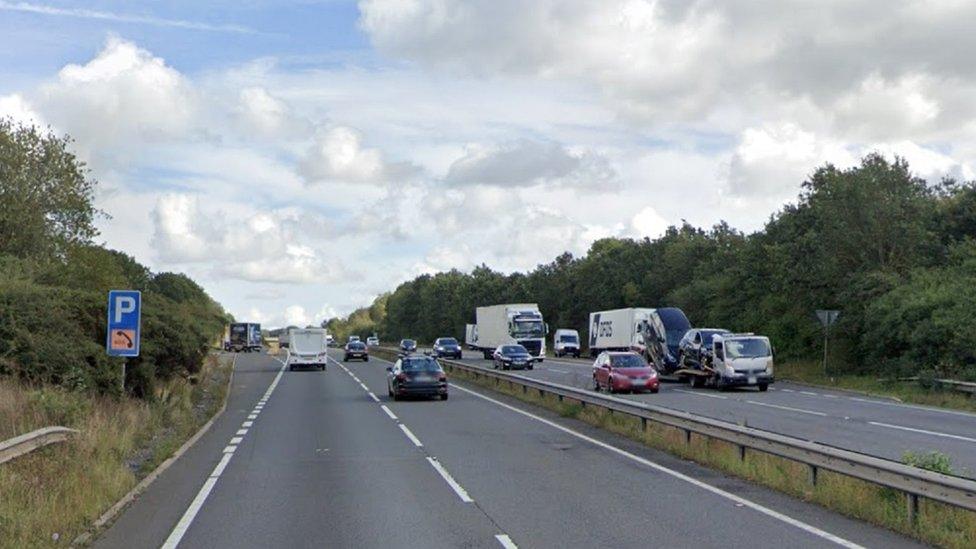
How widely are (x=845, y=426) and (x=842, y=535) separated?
14435 millimetres

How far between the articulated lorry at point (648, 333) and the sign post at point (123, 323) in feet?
99.7

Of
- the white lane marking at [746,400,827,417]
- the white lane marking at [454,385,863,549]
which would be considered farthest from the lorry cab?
the white lane marking at [454,385,863,549]

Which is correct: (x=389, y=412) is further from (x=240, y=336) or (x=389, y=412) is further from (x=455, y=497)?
(x=240, y=336)

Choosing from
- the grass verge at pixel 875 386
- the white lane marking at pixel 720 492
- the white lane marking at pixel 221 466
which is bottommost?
the white lane marking at pixel 221 466

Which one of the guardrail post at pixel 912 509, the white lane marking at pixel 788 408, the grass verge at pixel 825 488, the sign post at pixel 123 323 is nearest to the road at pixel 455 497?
the grass verge at pixel 825 488

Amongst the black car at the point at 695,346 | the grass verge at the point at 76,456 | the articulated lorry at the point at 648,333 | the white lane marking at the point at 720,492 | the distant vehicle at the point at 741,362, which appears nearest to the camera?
the white lane marking at the point at 720,492

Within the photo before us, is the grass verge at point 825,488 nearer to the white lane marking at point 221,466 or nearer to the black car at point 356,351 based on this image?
the white lane marking at point 221,466

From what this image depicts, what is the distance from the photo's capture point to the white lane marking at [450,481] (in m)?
13.4

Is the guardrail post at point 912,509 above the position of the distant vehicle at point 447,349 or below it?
below

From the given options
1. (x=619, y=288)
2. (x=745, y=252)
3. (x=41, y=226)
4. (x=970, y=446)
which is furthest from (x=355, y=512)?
(x=619, y=288)

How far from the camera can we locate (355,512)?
12.3 m

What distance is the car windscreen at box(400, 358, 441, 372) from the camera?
33656mm

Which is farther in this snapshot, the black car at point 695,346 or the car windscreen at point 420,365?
the black car at point 695,346

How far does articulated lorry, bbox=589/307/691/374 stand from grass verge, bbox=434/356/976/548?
969 inches
